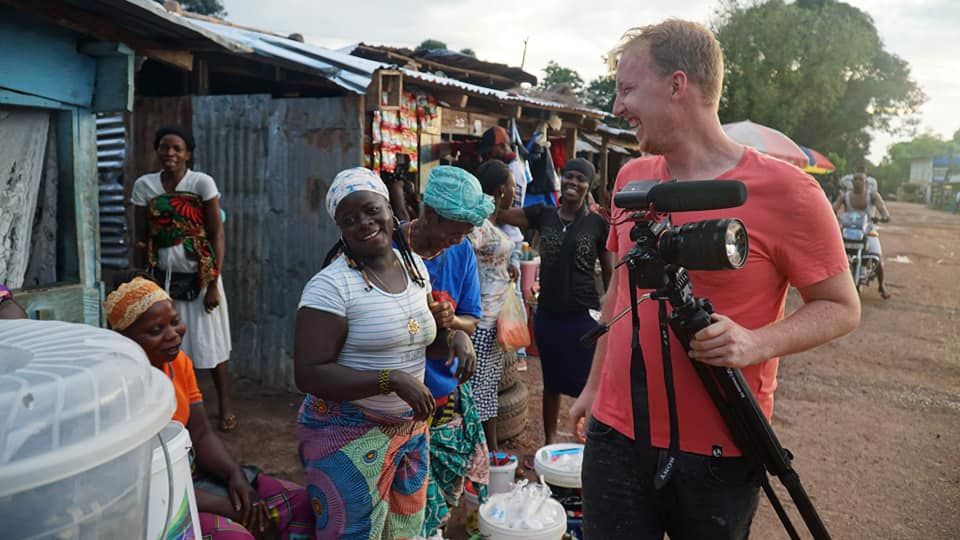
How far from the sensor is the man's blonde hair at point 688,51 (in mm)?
1702

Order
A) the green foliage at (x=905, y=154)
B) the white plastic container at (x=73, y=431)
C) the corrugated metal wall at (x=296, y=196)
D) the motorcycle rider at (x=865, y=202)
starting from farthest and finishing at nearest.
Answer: the green foliage at (x=905, y=154) → the motorcycle rider at (x=865, y=202) → the corrugated metal wall at (x=296, y=196) → the white plastic container at (x=73, y=431)

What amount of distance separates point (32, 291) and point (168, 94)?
144 inches

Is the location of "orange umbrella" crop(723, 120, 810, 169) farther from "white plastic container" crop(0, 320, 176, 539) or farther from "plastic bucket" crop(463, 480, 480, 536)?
"white plastic container" crop(0, 320, 176, 539)

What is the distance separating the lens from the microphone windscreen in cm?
141

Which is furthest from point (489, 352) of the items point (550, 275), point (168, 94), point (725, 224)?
point (168, 94)

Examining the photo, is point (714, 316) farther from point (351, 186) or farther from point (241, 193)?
point (241, 193)

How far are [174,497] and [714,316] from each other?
1.29 m

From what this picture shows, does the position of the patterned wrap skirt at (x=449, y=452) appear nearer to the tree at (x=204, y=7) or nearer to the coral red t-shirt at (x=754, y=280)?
the coral red t-shirt at (x=754, y=280)

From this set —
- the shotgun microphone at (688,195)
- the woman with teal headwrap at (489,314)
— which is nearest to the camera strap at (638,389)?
the shotgun microphone at (688,195)

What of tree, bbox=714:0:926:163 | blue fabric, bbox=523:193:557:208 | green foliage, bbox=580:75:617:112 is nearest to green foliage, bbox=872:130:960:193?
tree, bbox=714:0:926:163

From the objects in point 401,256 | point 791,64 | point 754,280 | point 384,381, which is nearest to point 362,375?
point 384,381

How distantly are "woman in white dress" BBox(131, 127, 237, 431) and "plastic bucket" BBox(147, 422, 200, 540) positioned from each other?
2.91m

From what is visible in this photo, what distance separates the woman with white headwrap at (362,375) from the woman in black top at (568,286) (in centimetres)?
197

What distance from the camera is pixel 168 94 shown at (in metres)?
6.22
